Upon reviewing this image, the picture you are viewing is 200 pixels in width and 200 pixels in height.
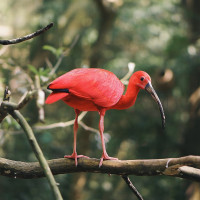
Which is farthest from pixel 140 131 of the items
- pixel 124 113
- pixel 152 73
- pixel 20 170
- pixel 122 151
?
pixel 20 170

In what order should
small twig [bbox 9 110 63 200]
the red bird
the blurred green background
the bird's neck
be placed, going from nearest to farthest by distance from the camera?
small twig [bbox 9 110 63 200] < the red bird < the bird's neck < the blurred green background

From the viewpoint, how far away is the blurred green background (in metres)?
7.46

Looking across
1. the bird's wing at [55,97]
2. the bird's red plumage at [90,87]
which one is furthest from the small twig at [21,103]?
the bird's red plumage at [90,87]

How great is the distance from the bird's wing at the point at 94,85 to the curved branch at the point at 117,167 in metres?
0.37

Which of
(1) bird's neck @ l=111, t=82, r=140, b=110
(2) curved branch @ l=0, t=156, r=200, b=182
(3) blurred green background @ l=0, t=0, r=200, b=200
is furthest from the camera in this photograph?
(3) blurred green background @ l=0, t=0, r=200, b=200

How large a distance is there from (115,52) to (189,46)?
3435mm

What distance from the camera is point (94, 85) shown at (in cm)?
216

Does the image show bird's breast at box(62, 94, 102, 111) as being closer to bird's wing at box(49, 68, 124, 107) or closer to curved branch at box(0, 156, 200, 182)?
bird's wing at box(49, 68, 124, 107)

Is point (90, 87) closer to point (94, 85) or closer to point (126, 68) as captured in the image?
point (94, 85)

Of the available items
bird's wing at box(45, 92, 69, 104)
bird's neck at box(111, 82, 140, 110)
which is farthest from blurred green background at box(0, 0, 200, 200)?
bird's wing at box(45, 92, 69, 104)

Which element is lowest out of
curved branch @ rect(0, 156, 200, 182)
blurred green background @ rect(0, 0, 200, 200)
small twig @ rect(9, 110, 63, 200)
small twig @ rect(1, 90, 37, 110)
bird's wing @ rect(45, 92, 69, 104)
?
blurred green background @ rect(0, 0, 200, 200)

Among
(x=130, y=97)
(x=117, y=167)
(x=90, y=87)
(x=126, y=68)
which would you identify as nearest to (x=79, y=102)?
(x=90, y=87)

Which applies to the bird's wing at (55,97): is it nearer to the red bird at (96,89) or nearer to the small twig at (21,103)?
the red bird at (96,89)

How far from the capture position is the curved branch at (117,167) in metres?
1.86
